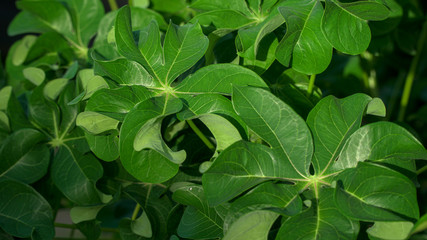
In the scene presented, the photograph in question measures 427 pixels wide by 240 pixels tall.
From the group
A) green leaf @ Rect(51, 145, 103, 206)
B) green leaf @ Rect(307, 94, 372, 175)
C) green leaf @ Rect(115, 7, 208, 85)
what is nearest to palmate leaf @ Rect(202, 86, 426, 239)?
green leaf @ Rect(307, 94, 372, 175)

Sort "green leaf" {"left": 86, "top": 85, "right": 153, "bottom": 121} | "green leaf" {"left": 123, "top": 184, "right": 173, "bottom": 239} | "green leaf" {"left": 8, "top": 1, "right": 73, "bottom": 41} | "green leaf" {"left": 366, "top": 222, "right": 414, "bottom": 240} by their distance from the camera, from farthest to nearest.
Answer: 1. "green leaf" {"left": 8, "top": 1, "right": 73, "bottom": 41}
2. "green leaf" {"left": 123, "top": 184, "right": 173, "bottom": 239}
3. "green leaf" {"left": 86, "top": 85, "right": 153, "bottom": 121}
4. "green leaf" {"left": 366, "top": 222, "right": 414, "bottom": 240}

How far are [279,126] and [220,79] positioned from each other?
10 centimetres

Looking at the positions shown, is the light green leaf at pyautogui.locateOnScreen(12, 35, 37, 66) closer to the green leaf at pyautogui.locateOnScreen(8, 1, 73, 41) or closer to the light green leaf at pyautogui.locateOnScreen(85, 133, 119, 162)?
the green leaf at pyautogui.locateOnScreen(8, 1, 73, 41)

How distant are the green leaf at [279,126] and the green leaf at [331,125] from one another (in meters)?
0.02

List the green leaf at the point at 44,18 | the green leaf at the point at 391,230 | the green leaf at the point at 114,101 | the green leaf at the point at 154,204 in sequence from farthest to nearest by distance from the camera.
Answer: the green leaf at the point at 44,18, the green leaf at the point at 154,204, the green leaf at the point at 114,101, the green leaf at the point at 391,230

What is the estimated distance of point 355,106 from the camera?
574mm

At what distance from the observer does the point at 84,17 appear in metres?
1.01

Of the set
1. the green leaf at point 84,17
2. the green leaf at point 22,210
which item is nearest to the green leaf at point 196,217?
the green leaf at point 22,210

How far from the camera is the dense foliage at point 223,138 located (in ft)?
1.77

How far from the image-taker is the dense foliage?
1.77 ft

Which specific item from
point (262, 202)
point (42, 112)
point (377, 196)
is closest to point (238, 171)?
point (262, 202)

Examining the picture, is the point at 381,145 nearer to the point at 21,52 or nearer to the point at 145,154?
the point at 145,154

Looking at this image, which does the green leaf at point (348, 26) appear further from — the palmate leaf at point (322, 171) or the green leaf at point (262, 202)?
the green leaf at point (262, 202)

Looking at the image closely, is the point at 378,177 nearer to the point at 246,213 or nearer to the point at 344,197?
the point at 344,197
